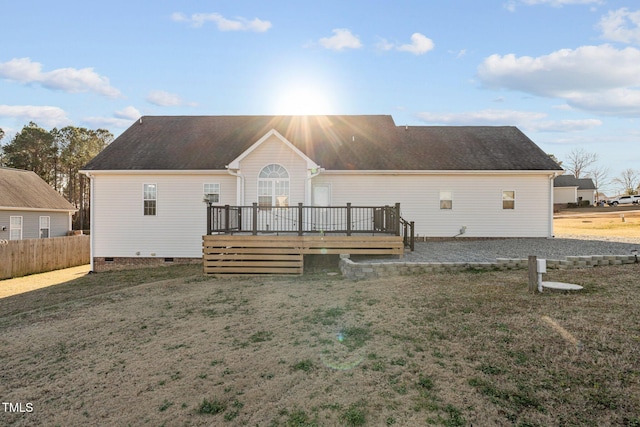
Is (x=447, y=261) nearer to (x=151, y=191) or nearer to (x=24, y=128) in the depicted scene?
(x=151, y=191)

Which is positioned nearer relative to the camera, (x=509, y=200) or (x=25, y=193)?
(x=509, y=200)

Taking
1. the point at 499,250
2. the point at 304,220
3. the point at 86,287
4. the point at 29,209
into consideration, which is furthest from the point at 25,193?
the point at 499,250

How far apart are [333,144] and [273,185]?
15.2 feet

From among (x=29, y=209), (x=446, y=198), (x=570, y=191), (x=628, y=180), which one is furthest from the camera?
(x=628, y=180)

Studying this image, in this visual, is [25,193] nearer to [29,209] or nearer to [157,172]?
[29,209]

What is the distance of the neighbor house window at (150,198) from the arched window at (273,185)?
481 cm

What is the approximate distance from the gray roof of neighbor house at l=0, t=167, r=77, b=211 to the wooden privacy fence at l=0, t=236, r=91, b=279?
4.81m

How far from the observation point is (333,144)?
17.1 m

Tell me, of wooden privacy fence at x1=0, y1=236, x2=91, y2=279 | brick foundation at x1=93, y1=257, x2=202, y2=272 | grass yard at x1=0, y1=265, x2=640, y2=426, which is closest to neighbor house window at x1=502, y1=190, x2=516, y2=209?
grass yard at x1=0, y1=265, x2=640, y2=426

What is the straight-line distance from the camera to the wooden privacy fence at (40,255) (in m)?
15.8

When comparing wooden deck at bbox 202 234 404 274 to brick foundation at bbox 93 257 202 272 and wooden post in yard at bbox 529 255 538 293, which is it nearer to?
wooden post in yard at bbox 529 255 538 293

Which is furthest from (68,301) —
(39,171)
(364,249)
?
(39,171)

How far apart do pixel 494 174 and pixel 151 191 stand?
1481 centimetres

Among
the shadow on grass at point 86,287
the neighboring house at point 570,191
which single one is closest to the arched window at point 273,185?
the shadow on grass at point 86,287
